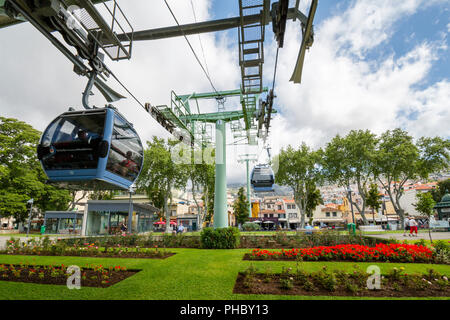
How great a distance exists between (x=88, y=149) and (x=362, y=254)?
10.9 metres

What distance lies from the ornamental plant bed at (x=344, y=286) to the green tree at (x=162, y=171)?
33.7 metres

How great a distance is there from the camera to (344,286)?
20.0 ft

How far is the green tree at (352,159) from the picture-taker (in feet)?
115

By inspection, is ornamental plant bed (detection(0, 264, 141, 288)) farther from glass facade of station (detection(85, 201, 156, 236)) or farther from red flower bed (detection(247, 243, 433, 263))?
glass facade of station (detection(85, 201, 156, 236))

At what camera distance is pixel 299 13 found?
16.4 feet

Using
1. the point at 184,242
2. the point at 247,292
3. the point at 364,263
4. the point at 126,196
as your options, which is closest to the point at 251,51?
the point at 247,292

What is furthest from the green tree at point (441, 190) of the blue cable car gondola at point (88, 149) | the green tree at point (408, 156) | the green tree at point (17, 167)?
the green tree at point (17, 167)

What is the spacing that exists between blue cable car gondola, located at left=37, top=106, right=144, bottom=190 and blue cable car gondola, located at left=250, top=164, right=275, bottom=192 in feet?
61.1

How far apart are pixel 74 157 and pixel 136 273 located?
16.9 feet

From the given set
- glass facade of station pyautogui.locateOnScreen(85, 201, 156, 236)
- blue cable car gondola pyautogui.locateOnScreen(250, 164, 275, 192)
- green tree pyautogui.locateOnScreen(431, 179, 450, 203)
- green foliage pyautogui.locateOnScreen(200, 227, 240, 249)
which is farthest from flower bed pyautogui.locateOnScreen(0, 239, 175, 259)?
green tree pyautogui.locateOnScreen(431, 179, 450, 203)

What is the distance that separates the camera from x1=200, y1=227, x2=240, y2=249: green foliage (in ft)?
46.1

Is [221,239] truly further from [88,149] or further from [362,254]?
[88,149]

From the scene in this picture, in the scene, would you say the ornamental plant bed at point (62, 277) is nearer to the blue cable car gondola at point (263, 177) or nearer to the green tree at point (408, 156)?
the blue cable car gondola at point (263, 177)
